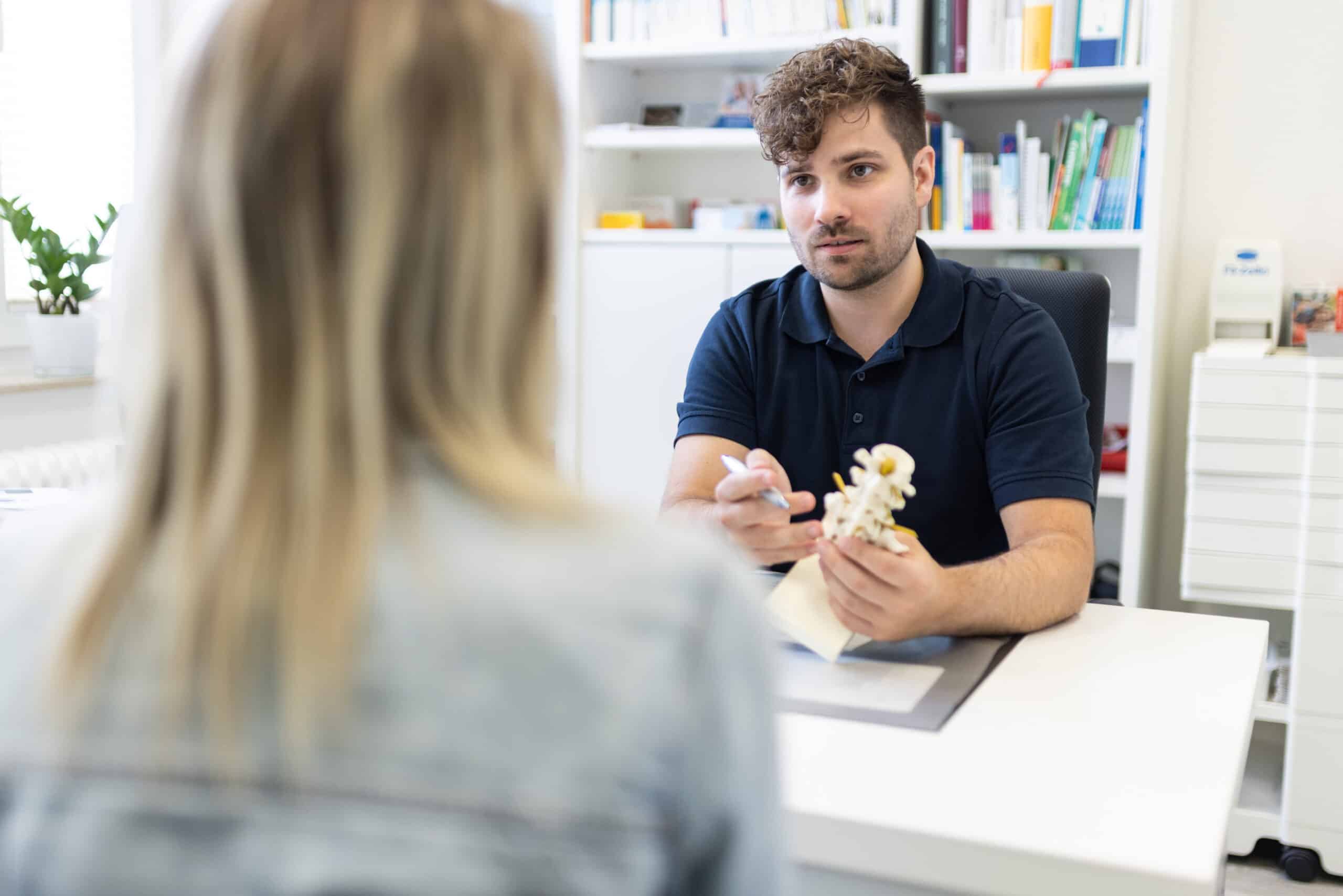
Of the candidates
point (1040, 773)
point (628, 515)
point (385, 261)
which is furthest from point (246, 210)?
point (1040, 773)

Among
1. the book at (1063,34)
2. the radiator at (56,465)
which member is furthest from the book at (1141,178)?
the radiator at (56,465)

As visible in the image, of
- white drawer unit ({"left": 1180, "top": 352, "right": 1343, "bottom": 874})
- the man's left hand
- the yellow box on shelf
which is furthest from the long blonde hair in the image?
the yellow box on shelf

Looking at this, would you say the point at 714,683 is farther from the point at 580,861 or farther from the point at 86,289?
the point at 86,289

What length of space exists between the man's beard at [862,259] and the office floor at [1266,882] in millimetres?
1421

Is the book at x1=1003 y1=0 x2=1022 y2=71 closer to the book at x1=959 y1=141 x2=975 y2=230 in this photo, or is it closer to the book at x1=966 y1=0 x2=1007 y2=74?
the book at x1=966 y1=0 x2=1007 y2=74

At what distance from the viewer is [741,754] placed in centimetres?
55

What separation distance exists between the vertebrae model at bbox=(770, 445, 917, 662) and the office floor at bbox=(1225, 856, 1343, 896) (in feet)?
5.33

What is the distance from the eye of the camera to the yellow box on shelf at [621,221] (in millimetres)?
3232

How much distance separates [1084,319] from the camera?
1865 millimetres

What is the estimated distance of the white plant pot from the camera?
2754 millimetres

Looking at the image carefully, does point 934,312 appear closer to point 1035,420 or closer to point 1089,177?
point 1035,420

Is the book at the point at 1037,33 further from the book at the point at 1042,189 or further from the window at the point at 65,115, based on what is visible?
the window at the point at 65,115

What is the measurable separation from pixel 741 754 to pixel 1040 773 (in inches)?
18.1

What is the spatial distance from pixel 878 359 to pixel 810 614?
64 cm
